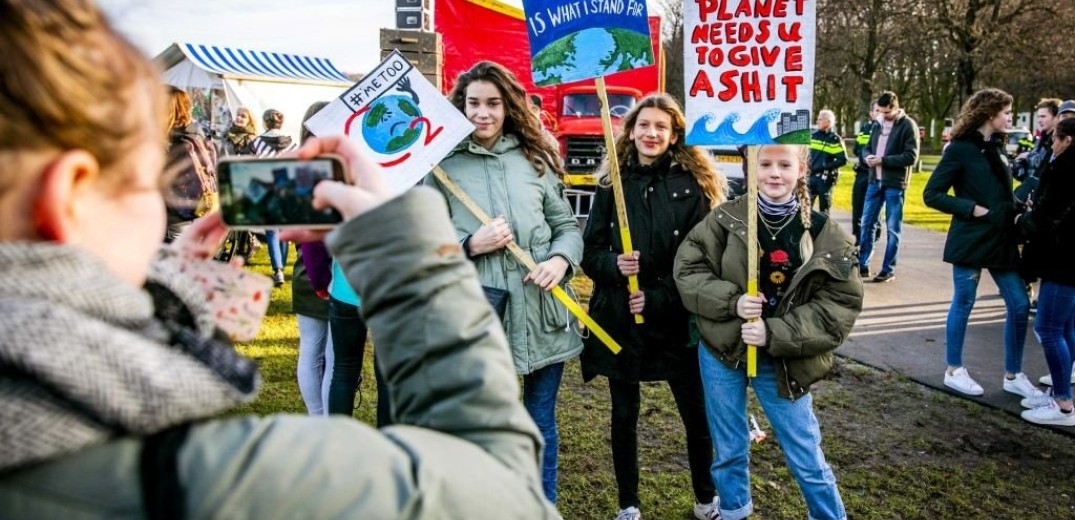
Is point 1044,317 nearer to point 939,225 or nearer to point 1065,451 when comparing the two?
point 1065,451

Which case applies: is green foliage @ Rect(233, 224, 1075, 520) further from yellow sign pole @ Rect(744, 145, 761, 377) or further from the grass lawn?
yellow sign pole @ Rect(744, 145, 761, 377)

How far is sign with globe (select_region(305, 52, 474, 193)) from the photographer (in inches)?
135

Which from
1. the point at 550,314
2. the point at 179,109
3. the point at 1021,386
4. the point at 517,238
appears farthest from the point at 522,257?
the point at 1021,386

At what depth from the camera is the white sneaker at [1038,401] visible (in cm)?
488

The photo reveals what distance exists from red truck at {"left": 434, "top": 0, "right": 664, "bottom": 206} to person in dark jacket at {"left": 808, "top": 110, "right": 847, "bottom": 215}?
284 cm

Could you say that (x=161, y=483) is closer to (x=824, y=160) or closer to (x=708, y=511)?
(x=708, y=511)

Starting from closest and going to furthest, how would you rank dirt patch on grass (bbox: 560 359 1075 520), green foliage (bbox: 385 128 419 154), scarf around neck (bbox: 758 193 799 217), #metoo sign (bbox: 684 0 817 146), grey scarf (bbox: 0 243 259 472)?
1. grey scarf (bbox: 0 243 259 472)
2. scarf around neck (bbox: 758 193 799 217)
3. #metoo sign (bbox: 684 0 817 146)
4. green foliage (bbox: 385 128 419 154)
5. dirt patch on grass (bbox: 560 359 1075 520)

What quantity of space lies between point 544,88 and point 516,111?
10021 millimetres

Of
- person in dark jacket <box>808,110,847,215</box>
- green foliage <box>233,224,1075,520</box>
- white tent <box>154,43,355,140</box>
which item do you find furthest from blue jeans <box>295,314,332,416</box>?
white tent <box>154,43,355,140</box>

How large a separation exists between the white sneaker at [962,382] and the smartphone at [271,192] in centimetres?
530

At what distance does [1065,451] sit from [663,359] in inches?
100

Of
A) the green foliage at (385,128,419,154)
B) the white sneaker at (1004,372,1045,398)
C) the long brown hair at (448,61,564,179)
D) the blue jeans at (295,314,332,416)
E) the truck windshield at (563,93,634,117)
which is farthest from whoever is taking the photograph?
the truck windshield at (563,93,634,117)

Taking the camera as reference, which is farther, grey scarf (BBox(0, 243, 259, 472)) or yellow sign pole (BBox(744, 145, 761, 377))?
yellow sign pole (BBox(744, 145, 761, 377))

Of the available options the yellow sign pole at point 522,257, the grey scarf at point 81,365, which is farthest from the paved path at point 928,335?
the grey scarf at point 81,365
